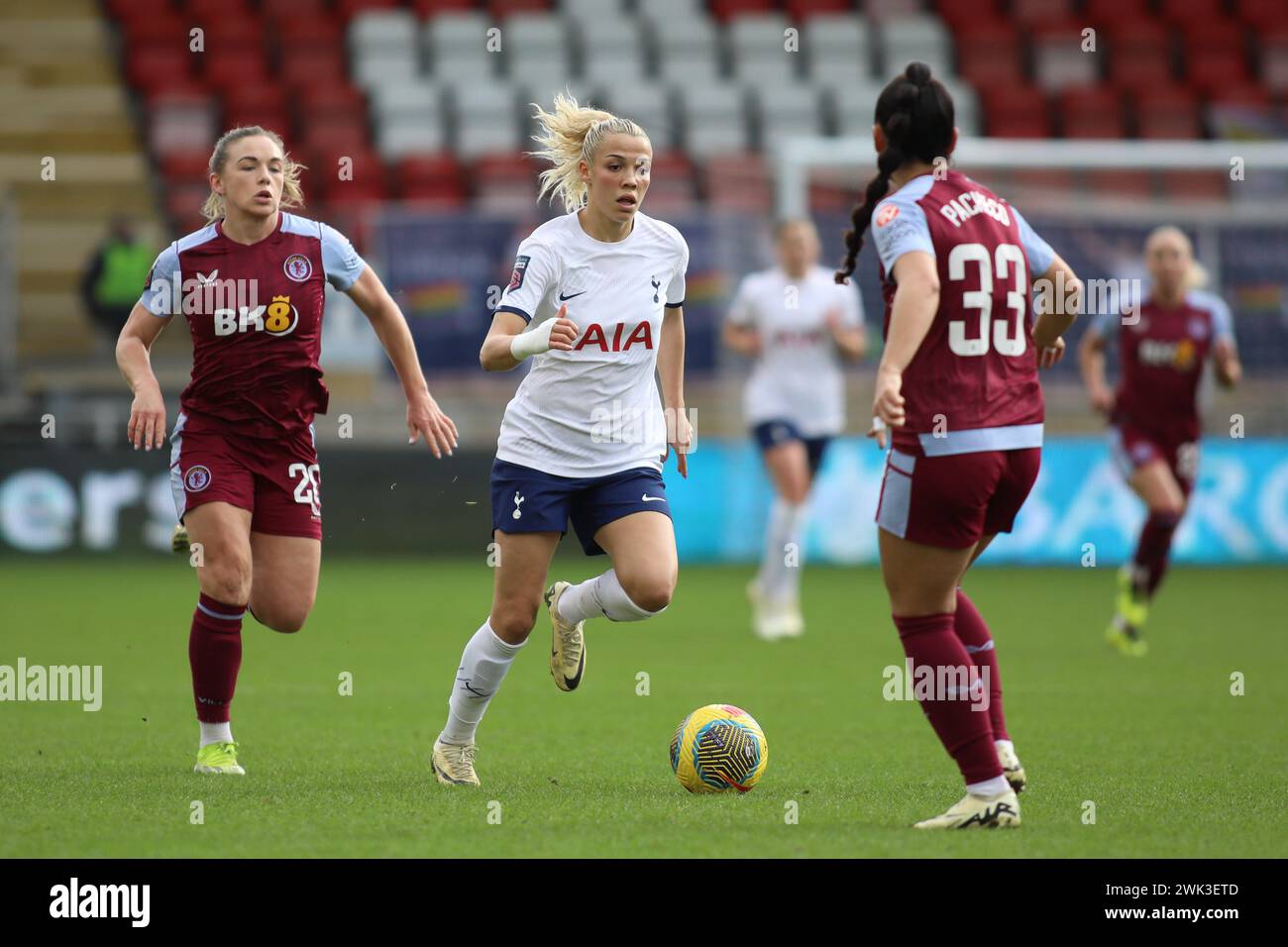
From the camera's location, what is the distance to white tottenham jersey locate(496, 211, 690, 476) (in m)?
6.15

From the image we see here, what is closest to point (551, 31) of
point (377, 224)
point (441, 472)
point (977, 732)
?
point (377, 224)

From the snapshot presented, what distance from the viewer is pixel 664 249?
6352mm

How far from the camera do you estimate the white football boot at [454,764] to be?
246 inches

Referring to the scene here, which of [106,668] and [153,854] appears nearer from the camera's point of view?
[153,854]

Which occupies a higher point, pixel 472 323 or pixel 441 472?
pixel 472 323

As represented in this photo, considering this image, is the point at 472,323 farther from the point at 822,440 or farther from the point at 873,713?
the point at 873,713

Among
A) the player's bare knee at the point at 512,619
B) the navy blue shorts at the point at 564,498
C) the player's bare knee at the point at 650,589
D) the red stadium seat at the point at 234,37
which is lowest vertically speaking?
the player's bare knee at the point at 512,619

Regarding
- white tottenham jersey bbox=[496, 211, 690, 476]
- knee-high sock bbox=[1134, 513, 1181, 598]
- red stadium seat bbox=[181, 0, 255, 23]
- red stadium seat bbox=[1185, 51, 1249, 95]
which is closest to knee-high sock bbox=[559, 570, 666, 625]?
white tottenham jersey bbox=[496, 211, 690, 476]

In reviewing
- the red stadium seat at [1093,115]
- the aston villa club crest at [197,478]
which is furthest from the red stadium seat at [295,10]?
the aston villa club crest at [197,478]

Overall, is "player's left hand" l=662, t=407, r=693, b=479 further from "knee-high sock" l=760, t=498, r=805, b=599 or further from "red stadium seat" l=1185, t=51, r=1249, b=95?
"red stadium seat" l=1185, t=51, r=1249, b=95

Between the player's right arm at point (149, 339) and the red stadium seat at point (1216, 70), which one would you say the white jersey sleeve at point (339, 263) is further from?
the red stadium seat at point (1216, 70)

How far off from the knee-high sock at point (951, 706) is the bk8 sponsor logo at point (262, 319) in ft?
8.13
